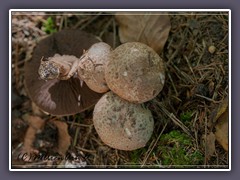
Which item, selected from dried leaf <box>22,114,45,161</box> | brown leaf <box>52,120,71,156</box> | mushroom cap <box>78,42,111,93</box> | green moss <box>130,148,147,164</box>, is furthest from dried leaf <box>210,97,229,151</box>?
dried leaf <box>22,114,45,161</box>

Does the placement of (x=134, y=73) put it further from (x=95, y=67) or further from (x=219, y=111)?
(x=219, y=111)

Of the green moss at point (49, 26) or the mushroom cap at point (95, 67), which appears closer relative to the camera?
the mushroom cap at point (95, 67)

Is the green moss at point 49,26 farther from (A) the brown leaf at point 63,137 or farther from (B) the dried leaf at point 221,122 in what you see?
(B) the dried leaf at point 221,122

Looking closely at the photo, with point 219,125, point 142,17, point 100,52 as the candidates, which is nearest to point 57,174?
point 100,52

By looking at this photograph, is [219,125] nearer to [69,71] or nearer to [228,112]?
[228,112]

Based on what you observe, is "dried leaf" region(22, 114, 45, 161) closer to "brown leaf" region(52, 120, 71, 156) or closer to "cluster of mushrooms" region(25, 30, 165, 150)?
"brown leaf" region(52, 120, 71, 156)

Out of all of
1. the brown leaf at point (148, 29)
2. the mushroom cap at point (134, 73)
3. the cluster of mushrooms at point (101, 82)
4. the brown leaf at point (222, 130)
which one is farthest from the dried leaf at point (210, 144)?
the brown leaf at point (148, 29)

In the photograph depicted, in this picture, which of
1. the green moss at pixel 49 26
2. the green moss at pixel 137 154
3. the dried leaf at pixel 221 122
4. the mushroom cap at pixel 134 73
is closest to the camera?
the mushroom cap at pixel 134 73
